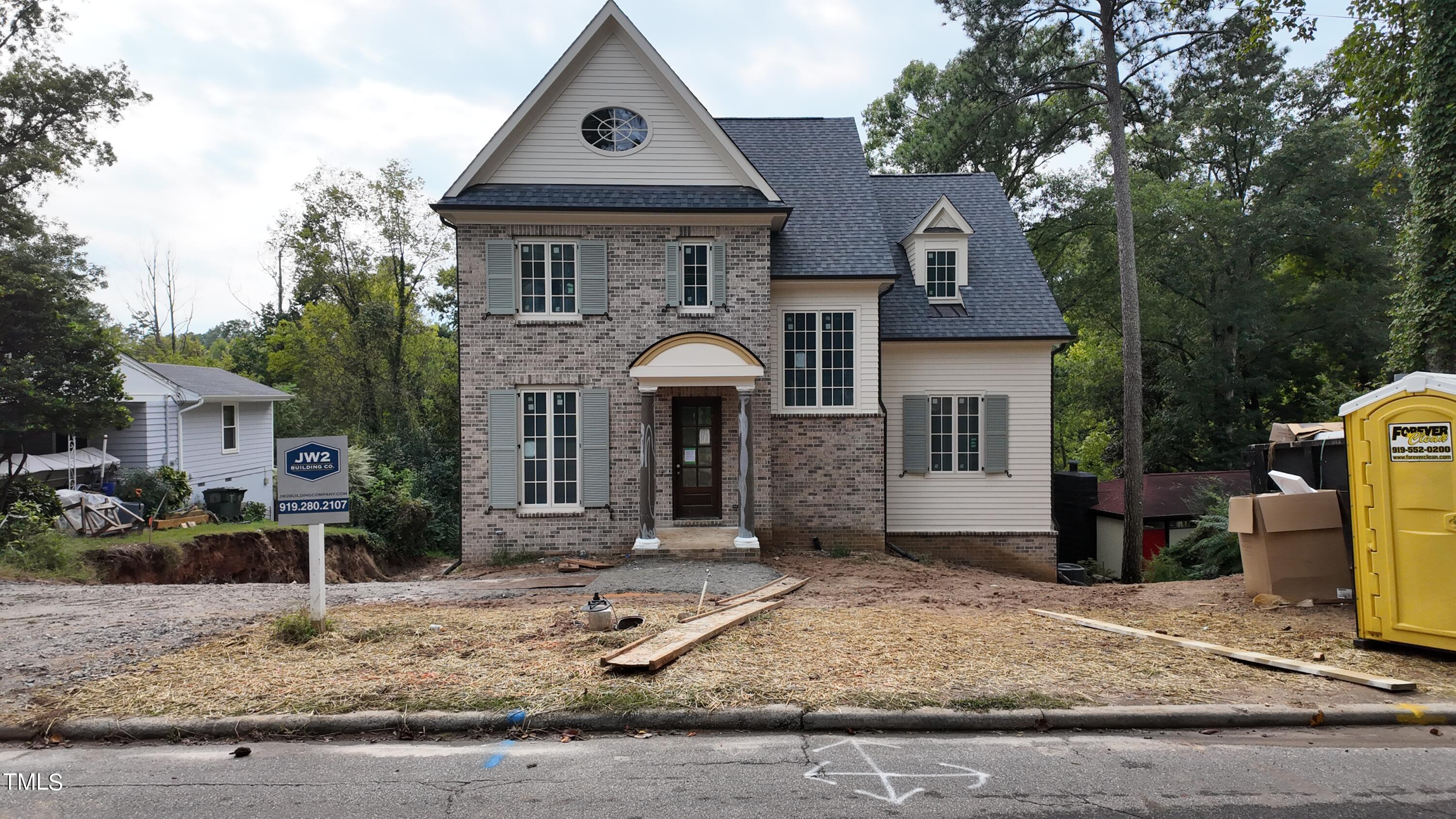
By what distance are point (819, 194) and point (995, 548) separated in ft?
27.5

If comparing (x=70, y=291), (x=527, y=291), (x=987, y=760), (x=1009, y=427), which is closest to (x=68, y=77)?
(x=70, y=291)

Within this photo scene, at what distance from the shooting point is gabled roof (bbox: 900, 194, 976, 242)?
53.5 ft

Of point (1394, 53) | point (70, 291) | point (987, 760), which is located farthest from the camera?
point (70, 291)

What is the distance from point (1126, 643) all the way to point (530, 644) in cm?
589

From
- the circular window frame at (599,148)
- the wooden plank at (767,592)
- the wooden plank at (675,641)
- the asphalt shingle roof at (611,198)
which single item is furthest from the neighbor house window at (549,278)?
the wooden plank at (675,641)

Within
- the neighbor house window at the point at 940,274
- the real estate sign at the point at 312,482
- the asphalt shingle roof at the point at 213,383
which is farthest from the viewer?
the asphalt shingle roof at the point at 213,383

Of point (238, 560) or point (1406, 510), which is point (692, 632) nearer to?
point (1406, 510)

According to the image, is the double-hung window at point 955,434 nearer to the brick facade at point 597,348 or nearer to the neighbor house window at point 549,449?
the brick facade at point 597,348

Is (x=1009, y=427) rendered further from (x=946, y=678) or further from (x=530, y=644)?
(x=530, y=644)

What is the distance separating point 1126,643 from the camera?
7555 mm

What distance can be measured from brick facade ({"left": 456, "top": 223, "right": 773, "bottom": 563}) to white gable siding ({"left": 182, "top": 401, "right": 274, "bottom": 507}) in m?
14.2

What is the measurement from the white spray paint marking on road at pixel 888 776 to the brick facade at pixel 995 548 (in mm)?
11020

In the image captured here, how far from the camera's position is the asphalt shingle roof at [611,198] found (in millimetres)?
13047

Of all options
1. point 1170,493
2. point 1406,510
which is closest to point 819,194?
point 1406,510
